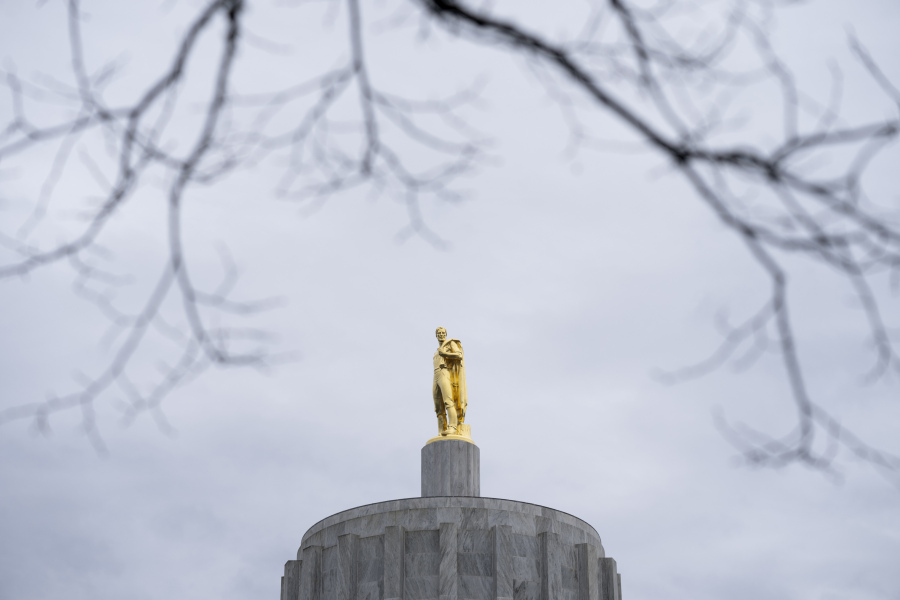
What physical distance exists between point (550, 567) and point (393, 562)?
2.74 metres

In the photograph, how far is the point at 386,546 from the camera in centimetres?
1877

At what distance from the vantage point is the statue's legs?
22.0 meters

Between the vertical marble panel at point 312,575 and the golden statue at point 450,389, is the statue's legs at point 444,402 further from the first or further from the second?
the vertical marble panel at point 312,575

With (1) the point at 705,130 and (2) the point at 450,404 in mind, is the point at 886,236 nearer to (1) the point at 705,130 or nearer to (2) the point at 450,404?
(1) the point at 705,130

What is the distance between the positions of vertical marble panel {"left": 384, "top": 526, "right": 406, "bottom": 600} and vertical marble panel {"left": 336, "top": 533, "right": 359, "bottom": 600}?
774 mm

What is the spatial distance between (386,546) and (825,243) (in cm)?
1525

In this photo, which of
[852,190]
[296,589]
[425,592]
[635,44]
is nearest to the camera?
[852,190]

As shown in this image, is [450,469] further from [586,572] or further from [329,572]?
[586,572]

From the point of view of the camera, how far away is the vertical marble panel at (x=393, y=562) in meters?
18.3

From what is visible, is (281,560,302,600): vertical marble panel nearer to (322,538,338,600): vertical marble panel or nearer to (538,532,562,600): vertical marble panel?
(322,538,338,600): vertical marble panel

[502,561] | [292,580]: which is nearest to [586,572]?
[502,561]

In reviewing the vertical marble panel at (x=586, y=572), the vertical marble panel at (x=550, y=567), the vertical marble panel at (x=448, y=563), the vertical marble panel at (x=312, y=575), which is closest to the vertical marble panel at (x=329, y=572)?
the vertical marble panel at (x=312, y=575)

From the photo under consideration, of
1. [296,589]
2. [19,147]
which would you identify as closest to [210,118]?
[19,147]

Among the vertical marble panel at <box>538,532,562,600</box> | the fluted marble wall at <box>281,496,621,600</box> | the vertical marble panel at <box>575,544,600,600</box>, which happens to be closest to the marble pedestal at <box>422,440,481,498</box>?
the fluted marble wall at <box>281,496,621,600</box>
